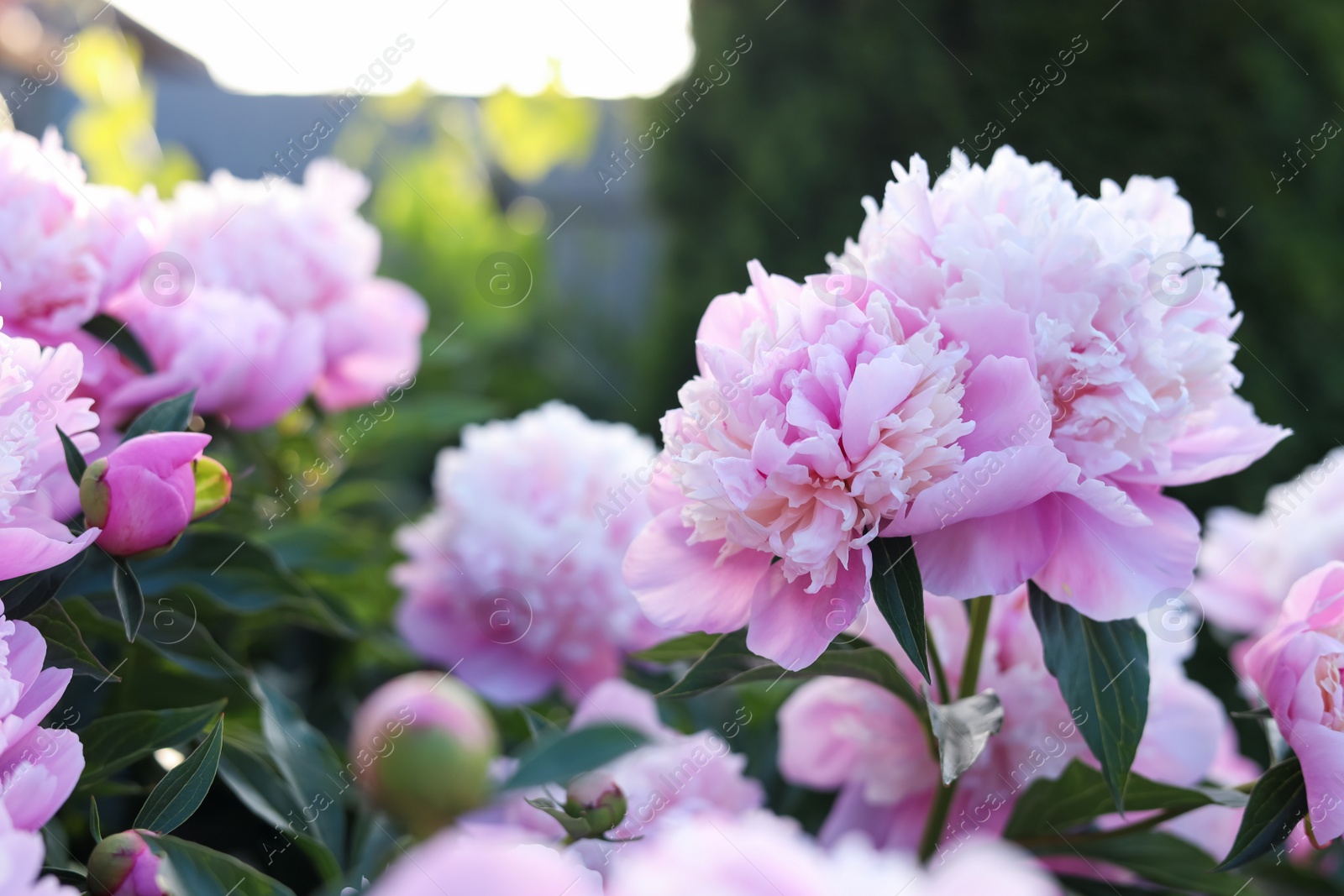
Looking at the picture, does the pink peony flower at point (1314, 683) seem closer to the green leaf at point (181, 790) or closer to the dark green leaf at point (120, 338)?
the green leaf at point (181, 790)

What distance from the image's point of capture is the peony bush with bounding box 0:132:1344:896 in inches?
14.9

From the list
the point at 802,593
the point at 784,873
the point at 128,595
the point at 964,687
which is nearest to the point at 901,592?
the point at 802,593

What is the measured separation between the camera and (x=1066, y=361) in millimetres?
469

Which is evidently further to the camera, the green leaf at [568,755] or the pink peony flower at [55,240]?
the pink peony flower at [55,240]

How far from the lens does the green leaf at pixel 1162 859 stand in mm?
589

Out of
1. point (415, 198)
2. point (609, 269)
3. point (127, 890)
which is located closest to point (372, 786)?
point (127, 890)

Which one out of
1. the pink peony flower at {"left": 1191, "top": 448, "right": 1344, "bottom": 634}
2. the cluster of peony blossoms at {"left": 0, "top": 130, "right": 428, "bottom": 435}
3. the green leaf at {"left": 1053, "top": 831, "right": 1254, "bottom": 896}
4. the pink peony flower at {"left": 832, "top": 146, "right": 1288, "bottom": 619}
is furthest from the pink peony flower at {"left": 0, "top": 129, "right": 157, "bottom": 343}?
the pink peony flower at {"left": 1191, "top": 448, "right": 1344, "bottom": 634}

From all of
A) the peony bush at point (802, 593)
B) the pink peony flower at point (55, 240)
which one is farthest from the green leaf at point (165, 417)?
the pink peony flower at point (55, 240)

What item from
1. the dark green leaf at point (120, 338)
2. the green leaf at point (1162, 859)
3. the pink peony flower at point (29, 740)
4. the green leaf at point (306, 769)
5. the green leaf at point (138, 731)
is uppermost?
the dark green leaf at point (120, 338)

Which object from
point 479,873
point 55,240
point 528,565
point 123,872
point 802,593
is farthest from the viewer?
point 528,565

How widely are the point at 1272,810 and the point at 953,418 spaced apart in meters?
0.26

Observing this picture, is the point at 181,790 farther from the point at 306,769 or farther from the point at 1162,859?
the point at 1162,859

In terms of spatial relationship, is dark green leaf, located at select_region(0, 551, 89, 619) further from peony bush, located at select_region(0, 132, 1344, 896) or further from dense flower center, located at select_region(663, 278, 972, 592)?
dense flower center, located at select_region(663, 278, 972, 592)

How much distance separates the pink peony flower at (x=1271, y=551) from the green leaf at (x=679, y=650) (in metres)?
0.44
